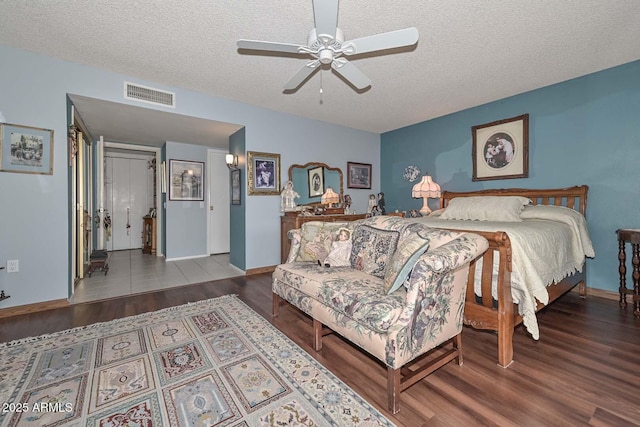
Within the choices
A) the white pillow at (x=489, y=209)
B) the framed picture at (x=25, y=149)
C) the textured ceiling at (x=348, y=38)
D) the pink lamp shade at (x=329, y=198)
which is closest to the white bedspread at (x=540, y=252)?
the white pillow at (x=489, y=209)

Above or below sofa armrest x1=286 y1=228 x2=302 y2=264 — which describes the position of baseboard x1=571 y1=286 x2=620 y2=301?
below

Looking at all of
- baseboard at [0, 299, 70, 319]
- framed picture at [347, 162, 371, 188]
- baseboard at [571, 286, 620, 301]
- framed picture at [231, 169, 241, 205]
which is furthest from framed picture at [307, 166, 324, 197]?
baseboard at [571, 286, 620, 301]

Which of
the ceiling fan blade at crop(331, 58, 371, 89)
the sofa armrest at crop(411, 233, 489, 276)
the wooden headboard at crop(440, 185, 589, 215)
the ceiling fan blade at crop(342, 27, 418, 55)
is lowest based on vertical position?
the sofa armrest at crop(411, 233, 489, 276)

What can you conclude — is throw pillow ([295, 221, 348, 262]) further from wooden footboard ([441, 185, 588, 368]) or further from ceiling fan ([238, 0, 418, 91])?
ceiling fan ([238, 0, 418, 91])

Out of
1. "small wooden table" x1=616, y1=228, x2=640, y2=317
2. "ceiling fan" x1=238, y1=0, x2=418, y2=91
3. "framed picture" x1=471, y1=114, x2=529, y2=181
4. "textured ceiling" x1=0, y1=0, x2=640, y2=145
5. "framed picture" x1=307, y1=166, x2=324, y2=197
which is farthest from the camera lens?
"framed picture" x1=307, y1=166, x2=324, y2=197

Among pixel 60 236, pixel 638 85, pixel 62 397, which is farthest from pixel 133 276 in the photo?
pixel 638 85

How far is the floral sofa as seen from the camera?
1.41 metres

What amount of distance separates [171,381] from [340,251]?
1491 mm

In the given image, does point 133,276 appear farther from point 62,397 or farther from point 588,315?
point 588,315

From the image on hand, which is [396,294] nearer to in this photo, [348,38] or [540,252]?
[540,252]

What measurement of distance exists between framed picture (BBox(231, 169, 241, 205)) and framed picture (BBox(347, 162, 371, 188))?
6.98 feet

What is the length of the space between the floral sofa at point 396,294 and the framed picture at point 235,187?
2.46m

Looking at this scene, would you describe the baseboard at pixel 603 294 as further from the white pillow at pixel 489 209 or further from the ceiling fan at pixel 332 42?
the ceiling fan at pixel 332 42

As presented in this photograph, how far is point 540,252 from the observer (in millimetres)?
2045
